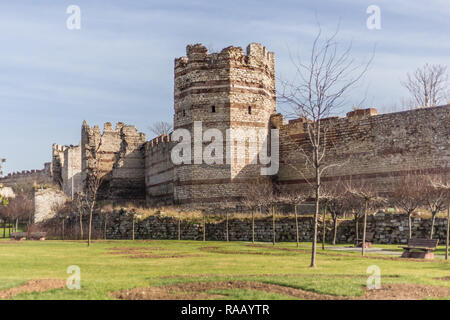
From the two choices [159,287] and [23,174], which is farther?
[23,174]

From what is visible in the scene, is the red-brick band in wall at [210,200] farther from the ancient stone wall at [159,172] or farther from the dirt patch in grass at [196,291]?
the dirt patch in grass at [196,291]

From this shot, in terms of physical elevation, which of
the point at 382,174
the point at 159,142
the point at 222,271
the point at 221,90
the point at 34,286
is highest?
the point at 221,90

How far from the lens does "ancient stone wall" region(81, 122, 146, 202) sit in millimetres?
44781

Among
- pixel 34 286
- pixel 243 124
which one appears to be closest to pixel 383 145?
pixel 243 124

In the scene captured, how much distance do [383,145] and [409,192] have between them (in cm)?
531

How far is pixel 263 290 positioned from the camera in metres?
9.97

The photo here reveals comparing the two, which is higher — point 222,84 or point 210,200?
point 222,84

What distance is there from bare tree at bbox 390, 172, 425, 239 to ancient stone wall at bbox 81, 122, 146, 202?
2362 centimetres

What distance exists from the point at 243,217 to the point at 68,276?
53.2ft

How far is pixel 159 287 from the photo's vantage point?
34.6 ft

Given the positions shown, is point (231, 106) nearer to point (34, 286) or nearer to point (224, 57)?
point (224, 57)

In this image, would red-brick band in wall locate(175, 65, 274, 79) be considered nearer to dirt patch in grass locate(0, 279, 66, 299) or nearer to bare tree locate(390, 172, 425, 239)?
bare tree locate(390, 172, 425, 239)
